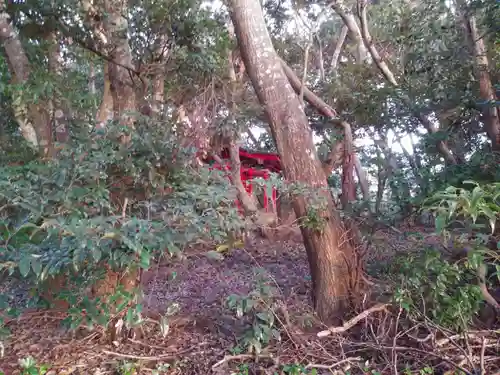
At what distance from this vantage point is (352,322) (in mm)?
3717

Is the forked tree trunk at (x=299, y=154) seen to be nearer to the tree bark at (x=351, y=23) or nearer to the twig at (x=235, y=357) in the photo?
the twig at (x=235, y=357)

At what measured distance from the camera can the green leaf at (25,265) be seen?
7.23ft

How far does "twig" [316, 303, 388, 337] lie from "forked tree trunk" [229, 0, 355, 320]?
33 centimetres

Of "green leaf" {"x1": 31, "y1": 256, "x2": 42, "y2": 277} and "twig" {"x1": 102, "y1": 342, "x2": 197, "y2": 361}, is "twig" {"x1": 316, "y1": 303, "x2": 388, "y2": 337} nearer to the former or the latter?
"twig" {"x1": 102, "y1": 342, "x2": 197, "y2": 361}

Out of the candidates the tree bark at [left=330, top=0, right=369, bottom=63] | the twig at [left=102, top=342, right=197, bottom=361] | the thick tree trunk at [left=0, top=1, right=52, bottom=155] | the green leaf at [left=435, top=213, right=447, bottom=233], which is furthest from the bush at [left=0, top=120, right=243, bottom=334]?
the tree bark at [left=330, top=0, right=369, bottom=63]

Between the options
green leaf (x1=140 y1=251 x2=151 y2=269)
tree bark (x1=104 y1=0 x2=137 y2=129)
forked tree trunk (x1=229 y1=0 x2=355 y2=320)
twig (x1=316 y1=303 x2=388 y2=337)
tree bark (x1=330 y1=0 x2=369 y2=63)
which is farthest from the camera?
tree bark (x1=330 y1=0 x2=369 y2=63)

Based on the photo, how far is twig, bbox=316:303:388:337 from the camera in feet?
12.0

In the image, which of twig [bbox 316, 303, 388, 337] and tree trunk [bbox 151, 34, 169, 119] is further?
tree trunk [bbox 151, 34, 169, 119]

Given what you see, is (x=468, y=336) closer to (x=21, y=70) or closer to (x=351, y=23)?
(x=351, y=23)

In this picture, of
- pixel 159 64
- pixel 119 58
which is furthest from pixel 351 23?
pixel 119 58

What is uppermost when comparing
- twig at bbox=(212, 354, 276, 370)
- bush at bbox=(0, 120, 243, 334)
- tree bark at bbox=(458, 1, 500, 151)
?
tree bark at bbox=(458, 1, 500, 151)

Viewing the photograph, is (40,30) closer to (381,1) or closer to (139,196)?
(139,196)

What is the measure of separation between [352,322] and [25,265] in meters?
2.68

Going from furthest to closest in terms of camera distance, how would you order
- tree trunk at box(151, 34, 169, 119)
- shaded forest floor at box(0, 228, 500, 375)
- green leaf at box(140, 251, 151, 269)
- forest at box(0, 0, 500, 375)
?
tree trunk at box(151, 34, 169, 119) → shaded forest floor at box(0, 228, 500, 375) → forest at box(0, 0, 500, 375) → green leaf at box(140, 251, 151, 269)
